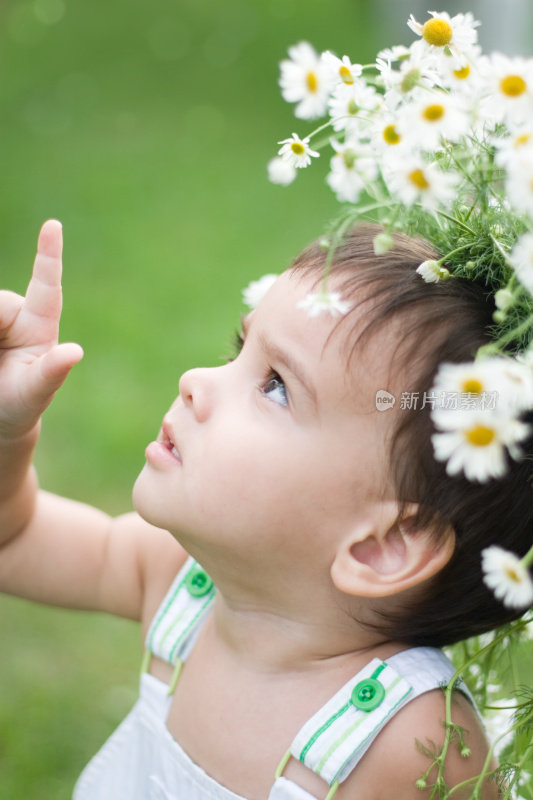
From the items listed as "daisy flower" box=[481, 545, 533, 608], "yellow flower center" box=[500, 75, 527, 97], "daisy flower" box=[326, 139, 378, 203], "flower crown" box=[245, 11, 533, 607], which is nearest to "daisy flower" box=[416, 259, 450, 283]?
"flower crown" box=[245, 11, 533, 607]

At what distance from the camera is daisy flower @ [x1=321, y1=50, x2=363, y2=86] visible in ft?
3.32

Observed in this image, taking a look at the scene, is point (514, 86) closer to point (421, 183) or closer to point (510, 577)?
point (421, 183)

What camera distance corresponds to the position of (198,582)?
139 centimetres

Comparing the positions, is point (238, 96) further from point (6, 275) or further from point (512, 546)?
point (512, 546)

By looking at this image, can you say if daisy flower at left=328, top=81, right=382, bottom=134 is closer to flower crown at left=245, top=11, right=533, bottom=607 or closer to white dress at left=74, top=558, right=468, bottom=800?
flower crown at left=245, top=11, right=533, bottom=607

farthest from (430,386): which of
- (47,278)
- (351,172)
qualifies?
(47,278)

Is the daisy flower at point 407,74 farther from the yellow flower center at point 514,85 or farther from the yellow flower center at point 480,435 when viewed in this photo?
the yellow flower center at point 480,435

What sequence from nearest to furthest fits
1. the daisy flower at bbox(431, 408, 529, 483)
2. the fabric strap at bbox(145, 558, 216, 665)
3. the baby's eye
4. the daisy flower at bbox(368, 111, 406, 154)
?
the daisy flower at bbox(431, 408, 529, 483) → the daisy flower at bbox(368, 111, 406, 154) → the baby's eye → the fabric strap at bbox(145, 558, 216, 665)

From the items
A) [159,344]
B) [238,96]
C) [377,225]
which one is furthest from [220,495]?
[238,96]

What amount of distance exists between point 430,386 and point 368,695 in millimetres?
380

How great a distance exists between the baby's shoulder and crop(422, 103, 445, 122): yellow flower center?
0.66 m

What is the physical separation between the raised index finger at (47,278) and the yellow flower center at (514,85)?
22.2 inches

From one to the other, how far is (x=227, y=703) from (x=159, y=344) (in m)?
1.98

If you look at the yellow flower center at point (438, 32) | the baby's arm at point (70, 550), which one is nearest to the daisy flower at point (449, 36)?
the yellow flower center at point (438, 32)
